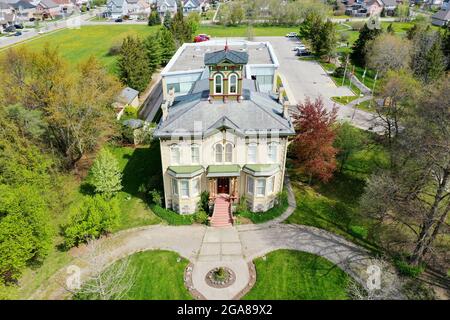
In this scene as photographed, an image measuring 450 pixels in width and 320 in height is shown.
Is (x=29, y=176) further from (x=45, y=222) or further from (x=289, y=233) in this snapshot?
(x=289, y=233)

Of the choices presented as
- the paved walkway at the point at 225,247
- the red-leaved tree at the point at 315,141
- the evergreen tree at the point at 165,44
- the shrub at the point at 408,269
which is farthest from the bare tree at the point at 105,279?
the evergreen tree at the point at 165,44

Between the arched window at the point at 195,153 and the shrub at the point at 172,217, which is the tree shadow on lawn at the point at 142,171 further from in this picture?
the arched window at the point at 195,153

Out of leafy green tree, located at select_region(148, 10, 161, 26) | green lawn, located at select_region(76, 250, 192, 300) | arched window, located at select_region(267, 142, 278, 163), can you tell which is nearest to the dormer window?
arched window, located at select_region(267, 142, 278, 163)

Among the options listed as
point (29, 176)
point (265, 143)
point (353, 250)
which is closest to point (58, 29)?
point (29, 176)

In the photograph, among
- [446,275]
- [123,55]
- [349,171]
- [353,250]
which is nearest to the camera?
[446,275]

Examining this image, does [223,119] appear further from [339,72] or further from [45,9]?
[45,9]
